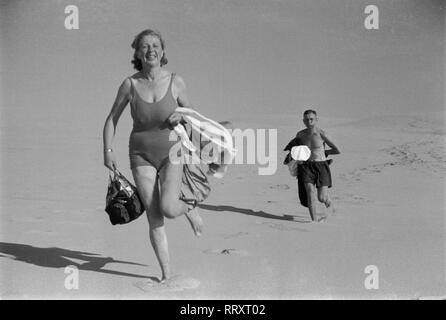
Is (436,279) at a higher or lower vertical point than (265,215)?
lower

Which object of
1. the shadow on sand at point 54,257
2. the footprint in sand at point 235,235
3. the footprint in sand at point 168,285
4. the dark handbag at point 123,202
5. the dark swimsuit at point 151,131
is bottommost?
the footprint in sand at point 168,285

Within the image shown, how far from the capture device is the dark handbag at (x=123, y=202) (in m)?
4.59

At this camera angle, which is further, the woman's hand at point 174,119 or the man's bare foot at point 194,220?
the man's bare foot at point 194,220

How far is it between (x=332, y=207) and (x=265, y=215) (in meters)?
0.79

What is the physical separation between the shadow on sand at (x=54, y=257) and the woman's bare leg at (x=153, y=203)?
375 mm

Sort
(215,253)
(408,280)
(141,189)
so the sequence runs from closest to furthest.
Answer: (141,189) → (408,280) → (215,253)

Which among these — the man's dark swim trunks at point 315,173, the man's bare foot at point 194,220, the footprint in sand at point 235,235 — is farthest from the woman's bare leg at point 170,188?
the man's dark swim trunks at point 315,173

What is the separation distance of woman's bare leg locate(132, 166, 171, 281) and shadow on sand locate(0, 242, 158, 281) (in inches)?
14.8

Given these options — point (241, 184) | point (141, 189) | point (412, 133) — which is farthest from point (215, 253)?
point (412, 133)

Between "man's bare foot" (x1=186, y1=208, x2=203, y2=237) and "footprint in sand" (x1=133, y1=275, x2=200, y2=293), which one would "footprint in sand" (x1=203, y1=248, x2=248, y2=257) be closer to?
"man's bare foot" (x1=186, y1=208, x2=203, y2=237)

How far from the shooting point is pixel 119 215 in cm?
460

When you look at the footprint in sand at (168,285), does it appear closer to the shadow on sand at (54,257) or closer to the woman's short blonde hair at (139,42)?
the shadow on sand at (54,257)

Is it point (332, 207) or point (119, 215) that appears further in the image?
point (332, 207)

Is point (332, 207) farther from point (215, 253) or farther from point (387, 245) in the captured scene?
point (215, 253)
